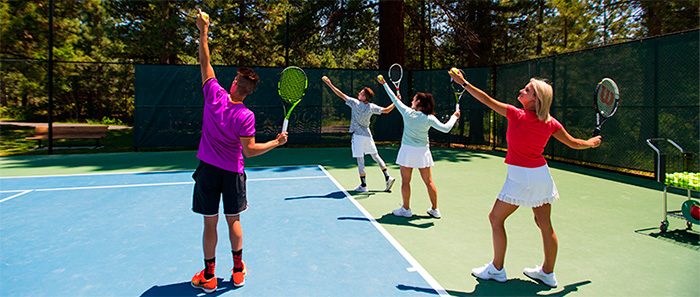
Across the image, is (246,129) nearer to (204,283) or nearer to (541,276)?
(204,283)

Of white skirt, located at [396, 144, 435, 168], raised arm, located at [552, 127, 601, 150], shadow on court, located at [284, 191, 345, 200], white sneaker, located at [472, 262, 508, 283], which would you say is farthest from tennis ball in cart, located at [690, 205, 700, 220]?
shadow on court, located at [284, 191, 345, 200]

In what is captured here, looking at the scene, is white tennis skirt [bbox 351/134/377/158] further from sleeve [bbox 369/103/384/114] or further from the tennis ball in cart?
the tennis ball in cart

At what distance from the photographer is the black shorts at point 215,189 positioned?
3250 millimetres

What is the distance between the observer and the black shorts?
10.7 feet

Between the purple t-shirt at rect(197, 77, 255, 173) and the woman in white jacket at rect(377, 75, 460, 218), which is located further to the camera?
the woman in white jacket at rect(377, 75, 460, 218)

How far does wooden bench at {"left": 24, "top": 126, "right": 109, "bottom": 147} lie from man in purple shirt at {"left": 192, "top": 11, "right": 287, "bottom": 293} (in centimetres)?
1185

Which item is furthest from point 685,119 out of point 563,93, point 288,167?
point 288,167

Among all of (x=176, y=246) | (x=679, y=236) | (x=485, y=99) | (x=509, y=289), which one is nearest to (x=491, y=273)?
(x=509, y=289)

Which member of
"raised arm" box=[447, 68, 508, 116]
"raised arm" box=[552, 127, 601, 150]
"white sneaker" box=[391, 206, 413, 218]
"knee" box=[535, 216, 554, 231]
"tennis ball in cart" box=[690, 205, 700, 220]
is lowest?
"white sneaker" box=[391, 206, 413, 218]

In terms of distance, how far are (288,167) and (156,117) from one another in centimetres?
543

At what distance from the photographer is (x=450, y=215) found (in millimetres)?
5578

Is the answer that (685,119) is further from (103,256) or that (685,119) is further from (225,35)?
(225,35)

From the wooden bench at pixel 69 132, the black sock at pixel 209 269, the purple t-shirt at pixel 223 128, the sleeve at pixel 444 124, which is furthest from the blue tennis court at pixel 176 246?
the wooden bench at pixel 69 132

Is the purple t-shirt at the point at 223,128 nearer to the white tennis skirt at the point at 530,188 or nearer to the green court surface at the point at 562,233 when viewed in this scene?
the green court surface at the point at 562,233
